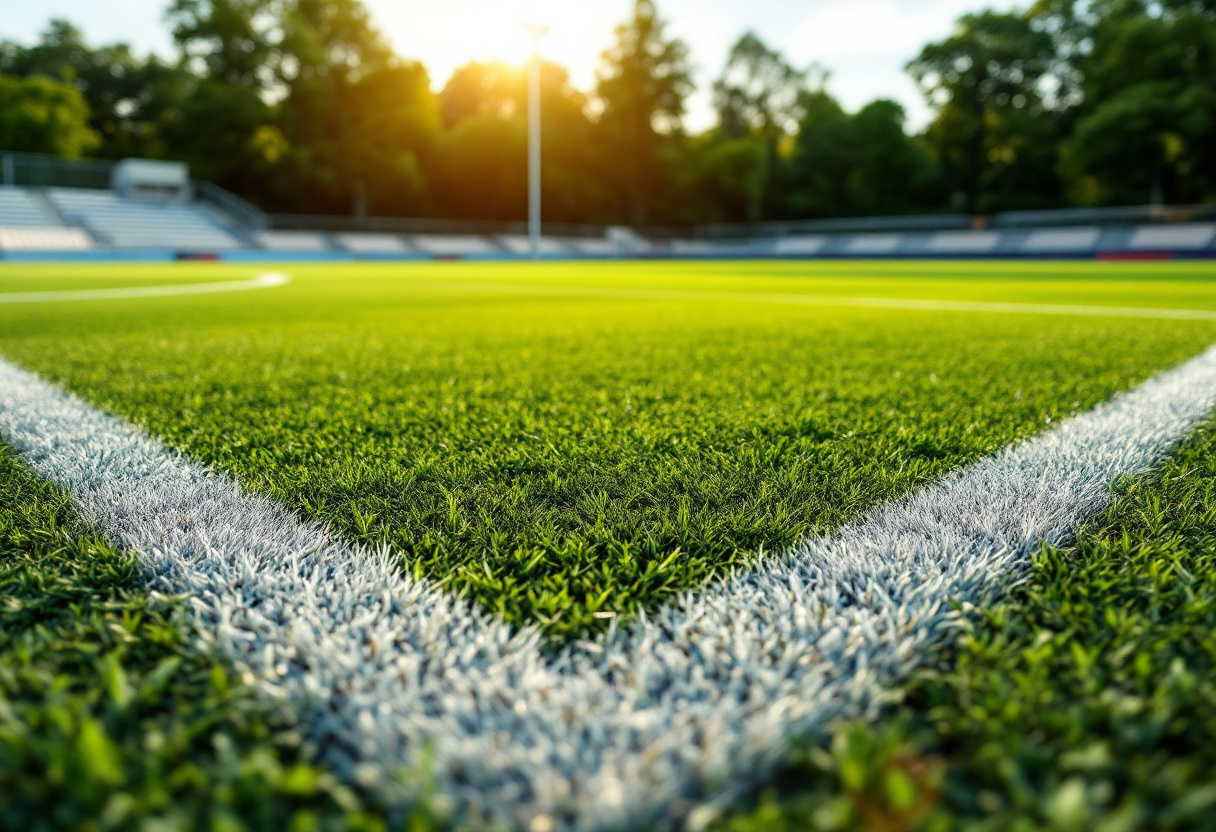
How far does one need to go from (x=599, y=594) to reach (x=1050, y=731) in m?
0.50

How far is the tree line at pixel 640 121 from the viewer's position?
1339 inches

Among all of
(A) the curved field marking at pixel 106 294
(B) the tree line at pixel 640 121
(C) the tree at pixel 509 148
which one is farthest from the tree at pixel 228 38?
(A) the curved field marking at pixel 106 294

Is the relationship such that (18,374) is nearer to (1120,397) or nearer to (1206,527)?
(1206,527)

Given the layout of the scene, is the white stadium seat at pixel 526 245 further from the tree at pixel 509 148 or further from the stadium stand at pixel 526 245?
the tree at pixel 509 148

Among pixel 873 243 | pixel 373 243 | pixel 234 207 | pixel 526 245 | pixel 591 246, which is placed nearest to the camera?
pixel 234 207

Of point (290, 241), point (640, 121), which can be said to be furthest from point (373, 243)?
point (640, 121)

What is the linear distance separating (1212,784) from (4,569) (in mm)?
1345

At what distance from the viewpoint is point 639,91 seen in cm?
4728

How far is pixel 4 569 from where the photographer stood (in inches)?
41.4

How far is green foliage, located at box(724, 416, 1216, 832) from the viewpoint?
0.58 meters

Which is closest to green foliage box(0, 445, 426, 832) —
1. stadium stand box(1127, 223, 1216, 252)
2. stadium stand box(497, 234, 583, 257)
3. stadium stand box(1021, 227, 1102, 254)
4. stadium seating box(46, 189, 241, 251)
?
stadium stand box(1127, 223, 1216, 252)

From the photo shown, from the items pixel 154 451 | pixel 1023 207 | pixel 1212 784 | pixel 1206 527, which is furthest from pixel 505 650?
pixel 1023 207

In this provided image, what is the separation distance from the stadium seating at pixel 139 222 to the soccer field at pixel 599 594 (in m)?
29.4

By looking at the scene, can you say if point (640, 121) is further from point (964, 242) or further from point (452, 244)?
point (964, 242)
